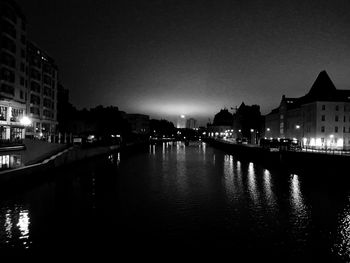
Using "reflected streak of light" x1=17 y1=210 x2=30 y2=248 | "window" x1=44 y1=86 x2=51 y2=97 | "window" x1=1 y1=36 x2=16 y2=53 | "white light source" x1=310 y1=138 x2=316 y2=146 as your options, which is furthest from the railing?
"white light source" x1=310 y1=138 x2=316 y2=146

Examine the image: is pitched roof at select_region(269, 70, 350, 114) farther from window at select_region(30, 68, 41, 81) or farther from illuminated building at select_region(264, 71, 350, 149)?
window at select_region(30, 68, 41, 81)

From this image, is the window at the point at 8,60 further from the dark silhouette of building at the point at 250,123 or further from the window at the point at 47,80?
the dark silhouette of building at the point at 250,123

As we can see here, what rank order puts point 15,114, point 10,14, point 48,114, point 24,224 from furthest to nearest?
1. point 48,114
2. point 15,114
3. point 10,14
4. point 24,224

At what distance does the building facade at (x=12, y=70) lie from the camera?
5550 centimetres

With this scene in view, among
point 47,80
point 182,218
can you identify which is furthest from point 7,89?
point 182,218

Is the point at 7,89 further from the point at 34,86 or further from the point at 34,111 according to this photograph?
the point at 34,111

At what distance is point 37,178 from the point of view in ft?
139

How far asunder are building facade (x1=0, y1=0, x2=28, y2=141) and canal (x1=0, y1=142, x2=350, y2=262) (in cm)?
1973

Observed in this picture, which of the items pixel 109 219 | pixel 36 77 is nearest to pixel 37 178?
pixel 109 219

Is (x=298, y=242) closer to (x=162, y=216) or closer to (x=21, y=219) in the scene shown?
(x=162, y=216)

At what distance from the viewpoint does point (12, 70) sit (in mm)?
59531

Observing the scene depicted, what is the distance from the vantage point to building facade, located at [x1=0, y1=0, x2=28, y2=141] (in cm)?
5550

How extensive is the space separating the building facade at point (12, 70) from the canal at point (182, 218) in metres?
19.7

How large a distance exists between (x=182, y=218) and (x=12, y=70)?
49414 millimetres
